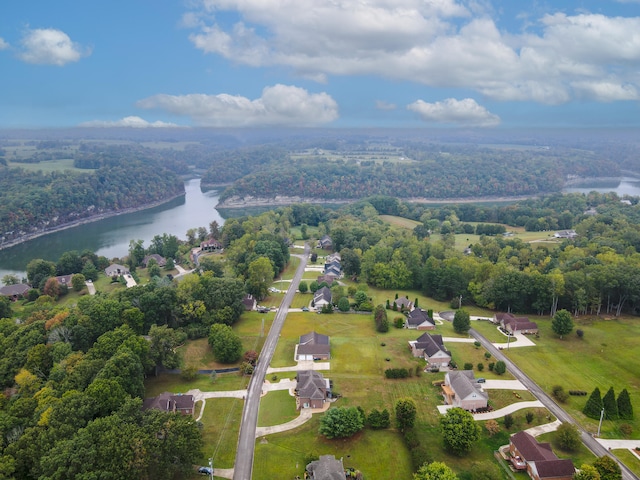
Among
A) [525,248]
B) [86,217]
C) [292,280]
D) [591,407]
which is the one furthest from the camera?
[86,217]

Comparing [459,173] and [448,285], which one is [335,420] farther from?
[459,173]

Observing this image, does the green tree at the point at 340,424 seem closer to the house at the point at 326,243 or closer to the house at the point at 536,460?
the house at the point at 536,460

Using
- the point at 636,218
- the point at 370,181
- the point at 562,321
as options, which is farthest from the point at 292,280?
the point at 370,181

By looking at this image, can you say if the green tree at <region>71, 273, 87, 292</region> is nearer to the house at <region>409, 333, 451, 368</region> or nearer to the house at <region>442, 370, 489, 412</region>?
the house at <region>409, 333, 451, 368</region>

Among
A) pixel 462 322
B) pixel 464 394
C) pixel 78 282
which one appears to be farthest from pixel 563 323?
pixel 78 282

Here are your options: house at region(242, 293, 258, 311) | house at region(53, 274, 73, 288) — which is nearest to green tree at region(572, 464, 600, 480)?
house at region(242, 293, 258, 311)

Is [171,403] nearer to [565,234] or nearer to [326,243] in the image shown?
[326,243]
